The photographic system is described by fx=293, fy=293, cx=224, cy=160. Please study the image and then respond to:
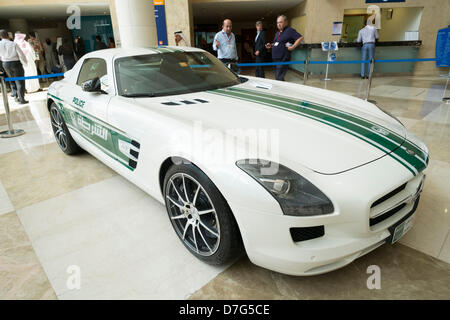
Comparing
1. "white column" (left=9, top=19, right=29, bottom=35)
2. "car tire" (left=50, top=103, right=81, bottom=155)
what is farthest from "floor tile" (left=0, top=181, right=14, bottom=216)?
"white column" (left=9, top=19, right=29, bottom=35)

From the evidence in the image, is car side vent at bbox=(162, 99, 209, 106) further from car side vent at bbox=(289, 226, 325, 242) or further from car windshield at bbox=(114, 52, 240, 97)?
car side vent at bbox=(289, 226, 325, 242)

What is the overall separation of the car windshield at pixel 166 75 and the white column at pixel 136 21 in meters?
4.31

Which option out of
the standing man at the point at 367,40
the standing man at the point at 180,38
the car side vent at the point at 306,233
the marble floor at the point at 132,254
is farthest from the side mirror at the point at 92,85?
the standing man at the point at 367,40

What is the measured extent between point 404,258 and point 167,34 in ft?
32.7

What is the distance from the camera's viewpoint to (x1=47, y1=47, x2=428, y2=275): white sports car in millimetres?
1390

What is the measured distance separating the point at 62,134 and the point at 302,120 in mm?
3005

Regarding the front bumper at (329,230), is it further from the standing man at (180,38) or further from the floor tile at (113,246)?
the standing man at (180,38)

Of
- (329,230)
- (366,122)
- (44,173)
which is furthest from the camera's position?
(44,173)

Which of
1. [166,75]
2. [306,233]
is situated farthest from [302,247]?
[166,75]

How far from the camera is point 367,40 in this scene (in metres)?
9.28

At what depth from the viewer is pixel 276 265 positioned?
1465 mm

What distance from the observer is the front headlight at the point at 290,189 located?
1.36 m

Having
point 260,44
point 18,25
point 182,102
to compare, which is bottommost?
point 182,102

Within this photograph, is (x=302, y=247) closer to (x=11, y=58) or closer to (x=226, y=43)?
(x=226, y=43)
